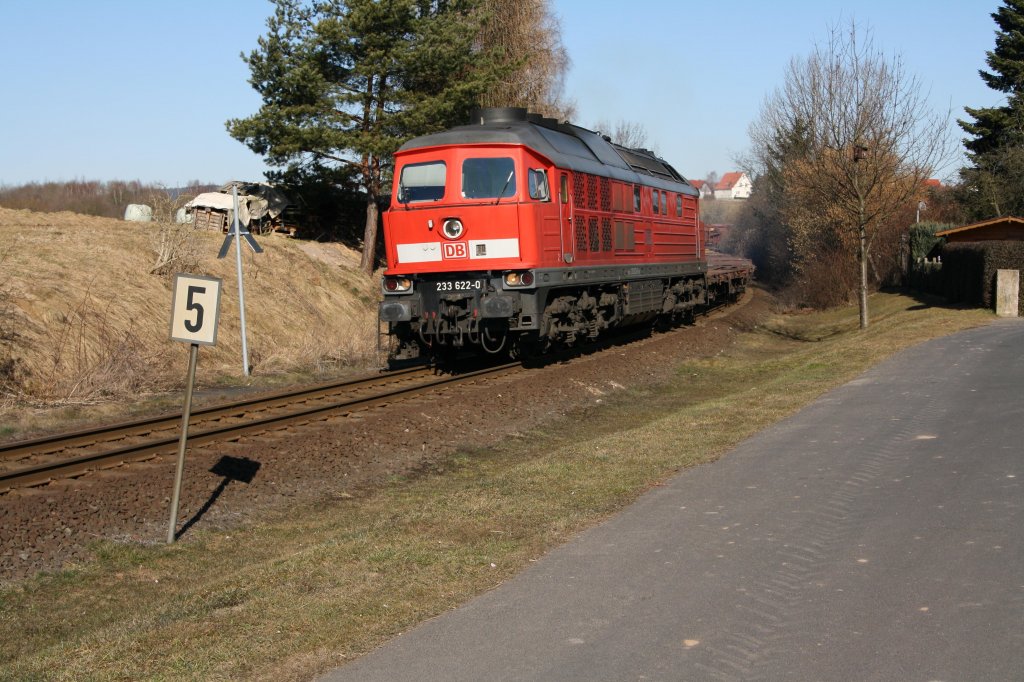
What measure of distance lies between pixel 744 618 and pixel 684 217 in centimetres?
2172

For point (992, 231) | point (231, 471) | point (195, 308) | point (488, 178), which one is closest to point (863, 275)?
point (992, 231)

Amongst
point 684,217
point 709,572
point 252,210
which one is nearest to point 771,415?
point 709,572

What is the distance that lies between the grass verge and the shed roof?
18.7m

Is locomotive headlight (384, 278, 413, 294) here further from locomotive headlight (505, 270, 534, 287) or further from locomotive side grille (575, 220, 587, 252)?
locomotive side grille (575, 220, 587, 252)

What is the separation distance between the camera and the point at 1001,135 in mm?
45719

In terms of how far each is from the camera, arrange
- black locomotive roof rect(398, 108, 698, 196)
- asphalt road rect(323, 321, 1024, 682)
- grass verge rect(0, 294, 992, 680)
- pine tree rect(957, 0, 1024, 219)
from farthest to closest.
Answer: pine tree rect(957, 0, 1024, 219) < black locomotive roof rect(398, 108, 698, 196) < grass verge rect(0, 294, 992, 680) < asphalt road rect(323, 321, 1024, 682)

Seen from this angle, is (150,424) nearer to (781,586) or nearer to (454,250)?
(454,250)

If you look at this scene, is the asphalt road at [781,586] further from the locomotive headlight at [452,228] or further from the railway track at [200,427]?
the locomotive headlight at [452,228]

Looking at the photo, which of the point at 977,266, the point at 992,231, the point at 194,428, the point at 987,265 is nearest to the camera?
the point at 194,428

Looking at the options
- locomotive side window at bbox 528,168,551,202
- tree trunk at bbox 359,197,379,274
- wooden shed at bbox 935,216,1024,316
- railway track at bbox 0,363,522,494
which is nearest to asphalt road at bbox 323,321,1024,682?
railway track at bbox 0,363,522,494

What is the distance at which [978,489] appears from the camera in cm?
829

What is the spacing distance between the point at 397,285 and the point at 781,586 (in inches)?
462

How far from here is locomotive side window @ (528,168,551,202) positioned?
16.5 metres

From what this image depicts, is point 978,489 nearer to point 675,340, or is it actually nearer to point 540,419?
point 540,419
